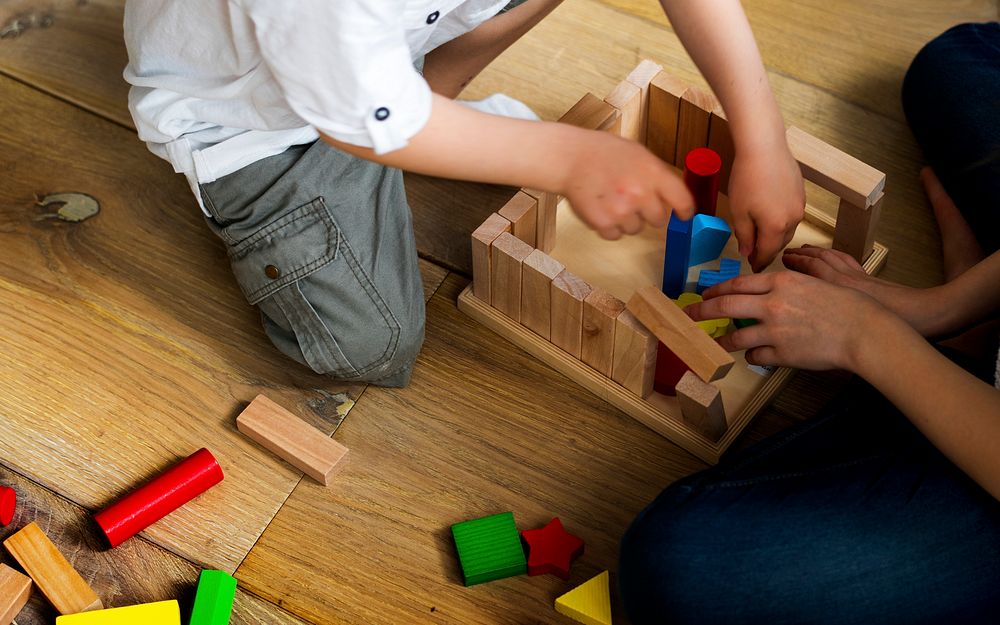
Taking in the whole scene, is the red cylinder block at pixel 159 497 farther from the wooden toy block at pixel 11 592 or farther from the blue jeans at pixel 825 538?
the blue jeans at pixel 825 538

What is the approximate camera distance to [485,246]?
3.51 feet

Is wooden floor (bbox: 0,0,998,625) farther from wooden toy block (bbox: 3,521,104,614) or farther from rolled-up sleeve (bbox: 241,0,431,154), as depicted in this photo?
rolled-up sleeve (bbox: 241,0,431,154)

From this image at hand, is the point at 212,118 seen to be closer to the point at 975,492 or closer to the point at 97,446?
the point at 97,446

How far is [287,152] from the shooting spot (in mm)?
1073

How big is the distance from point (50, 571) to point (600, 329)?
560mm

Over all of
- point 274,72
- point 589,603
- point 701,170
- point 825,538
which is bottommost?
point 589,603

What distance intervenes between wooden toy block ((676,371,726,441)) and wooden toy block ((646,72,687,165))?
0.34 meters

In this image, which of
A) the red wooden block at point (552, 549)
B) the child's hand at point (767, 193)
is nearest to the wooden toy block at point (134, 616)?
the red wooden block at point (552, 549)

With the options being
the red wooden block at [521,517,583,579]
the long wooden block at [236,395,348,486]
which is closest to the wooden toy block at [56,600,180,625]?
the long wooden block at [236,395,348,486]

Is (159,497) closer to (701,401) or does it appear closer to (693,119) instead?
(701,401)

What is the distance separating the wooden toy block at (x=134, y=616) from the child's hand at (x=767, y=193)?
0.63 meters

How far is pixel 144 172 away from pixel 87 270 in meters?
0.15

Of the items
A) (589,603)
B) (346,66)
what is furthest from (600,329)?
(346,66)

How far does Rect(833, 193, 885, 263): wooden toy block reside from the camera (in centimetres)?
109
